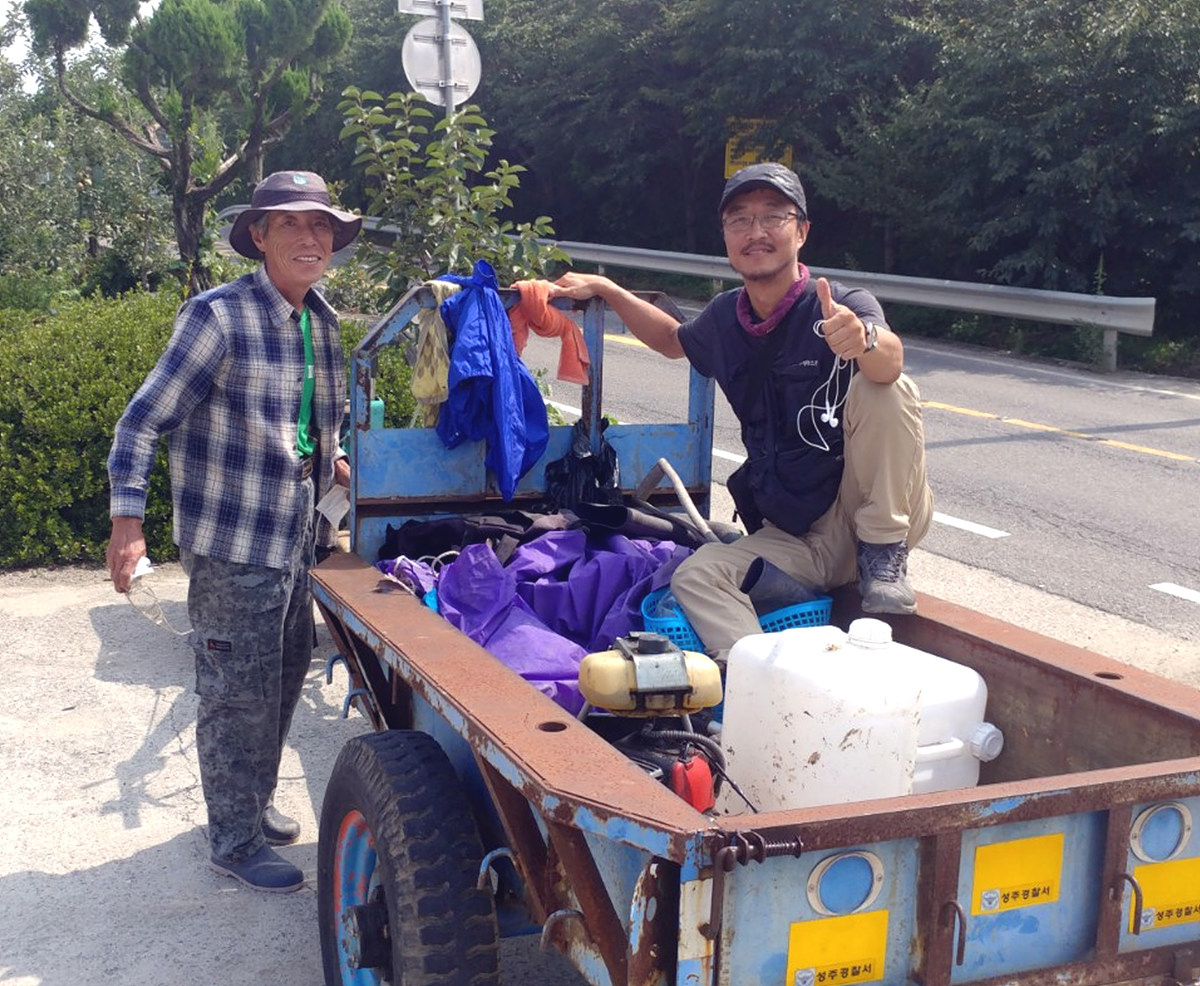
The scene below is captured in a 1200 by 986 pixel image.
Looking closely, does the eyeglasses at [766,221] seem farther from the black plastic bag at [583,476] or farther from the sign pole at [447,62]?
the sign pole at [447,62]

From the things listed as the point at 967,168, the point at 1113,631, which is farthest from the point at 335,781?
the point at 967,168

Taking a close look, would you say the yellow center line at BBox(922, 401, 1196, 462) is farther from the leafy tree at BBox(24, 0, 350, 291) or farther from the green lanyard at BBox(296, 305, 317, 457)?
the leafy tree at BBox(24, 0, 350, 291)

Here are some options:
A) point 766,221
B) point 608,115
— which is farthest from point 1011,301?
point 766,221

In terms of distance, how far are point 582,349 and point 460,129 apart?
6.80 ft

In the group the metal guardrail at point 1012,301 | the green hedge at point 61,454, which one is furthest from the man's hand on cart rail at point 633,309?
the metal guardrail at point 1012,301

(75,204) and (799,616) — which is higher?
(75,204)

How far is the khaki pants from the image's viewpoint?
3605mm

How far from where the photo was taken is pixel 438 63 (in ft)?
27.0

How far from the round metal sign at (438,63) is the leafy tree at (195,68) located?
978 cm

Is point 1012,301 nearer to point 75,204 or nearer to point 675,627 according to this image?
point 75,204

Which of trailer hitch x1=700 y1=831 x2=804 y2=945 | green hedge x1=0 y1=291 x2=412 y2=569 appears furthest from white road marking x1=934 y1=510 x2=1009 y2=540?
trailer hitch x1=700 y1=831 x2=804 y2=945

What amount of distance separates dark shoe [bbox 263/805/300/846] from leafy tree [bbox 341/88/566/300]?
8.70ft

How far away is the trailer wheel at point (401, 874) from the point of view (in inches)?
104

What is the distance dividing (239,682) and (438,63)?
5432mm
